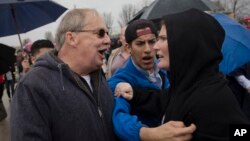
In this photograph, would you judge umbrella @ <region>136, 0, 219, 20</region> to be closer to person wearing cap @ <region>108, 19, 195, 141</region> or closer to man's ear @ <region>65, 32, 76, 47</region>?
person wearing cap @ <region>108, 19, 195, 141</region>

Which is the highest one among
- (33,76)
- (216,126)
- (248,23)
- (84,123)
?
(33,76)

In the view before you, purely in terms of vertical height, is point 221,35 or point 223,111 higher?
point 221,35

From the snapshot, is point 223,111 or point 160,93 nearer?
point 223,111

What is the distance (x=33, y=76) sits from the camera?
233 centimetres

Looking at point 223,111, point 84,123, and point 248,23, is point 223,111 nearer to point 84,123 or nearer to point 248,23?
point 84,123

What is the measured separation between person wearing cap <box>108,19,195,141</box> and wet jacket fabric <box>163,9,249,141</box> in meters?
0.09

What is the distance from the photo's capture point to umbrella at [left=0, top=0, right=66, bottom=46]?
5004mm

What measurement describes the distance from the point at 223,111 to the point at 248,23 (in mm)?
5578

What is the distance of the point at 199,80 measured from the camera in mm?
2066

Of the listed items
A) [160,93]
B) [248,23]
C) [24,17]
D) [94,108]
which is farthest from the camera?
[248,23]

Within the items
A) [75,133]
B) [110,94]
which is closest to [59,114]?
[75,133]

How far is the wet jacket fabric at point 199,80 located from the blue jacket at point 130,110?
0.92 ft

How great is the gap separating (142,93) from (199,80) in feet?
2.33

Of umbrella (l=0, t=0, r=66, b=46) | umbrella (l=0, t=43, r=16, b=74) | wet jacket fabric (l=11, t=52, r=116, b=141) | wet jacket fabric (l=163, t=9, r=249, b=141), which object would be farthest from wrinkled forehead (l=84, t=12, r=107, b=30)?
umbrella (l=0, t=43, r=16, b=74)
